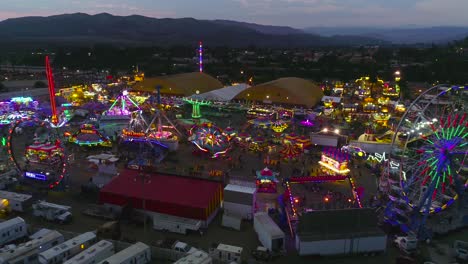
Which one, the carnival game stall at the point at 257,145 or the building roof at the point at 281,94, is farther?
the building roof at the point at 281,94

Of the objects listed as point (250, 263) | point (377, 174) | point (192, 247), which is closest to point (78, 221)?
point (192, 247)

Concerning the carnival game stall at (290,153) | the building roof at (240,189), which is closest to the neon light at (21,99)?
the carnival game stall at (290,153)

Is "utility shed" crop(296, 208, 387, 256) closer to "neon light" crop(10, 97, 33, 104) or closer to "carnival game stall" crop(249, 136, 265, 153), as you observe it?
"carnival game stall" crop(249, 136, 265, 153)

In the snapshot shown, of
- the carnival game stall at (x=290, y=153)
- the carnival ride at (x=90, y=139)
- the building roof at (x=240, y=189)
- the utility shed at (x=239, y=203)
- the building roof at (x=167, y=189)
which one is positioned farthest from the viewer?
the carnival ride at (x=90, y=139)

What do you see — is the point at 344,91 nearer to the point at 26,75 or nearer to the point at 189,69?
the point at 189,69

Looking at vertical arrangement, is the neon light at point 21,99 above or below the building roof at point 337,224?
above

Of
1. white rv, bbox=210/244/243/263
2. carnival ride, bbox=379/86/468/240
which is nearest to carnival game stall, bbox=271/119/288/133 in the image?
carnival ride, bbox=379/86/468/240

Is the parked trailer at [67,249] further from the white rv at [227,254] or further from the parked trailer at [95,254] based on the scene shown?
the white rv at [227,254]
